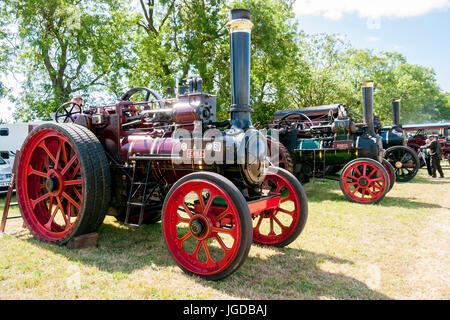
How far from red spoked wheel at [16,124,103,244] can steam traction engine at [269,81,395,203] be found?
14.5 ft

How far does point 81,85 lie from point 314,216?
1358cm

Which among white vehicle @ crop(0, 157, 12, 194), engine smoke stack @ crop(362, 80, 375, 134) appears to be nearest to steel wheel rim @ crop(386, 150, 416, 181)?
engine smoke stack @ crop(362, 80, 375, 134)

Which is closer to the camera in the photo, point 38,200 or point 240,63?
point 240,63

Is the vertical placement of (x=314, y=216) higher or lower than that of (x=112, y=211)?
lower

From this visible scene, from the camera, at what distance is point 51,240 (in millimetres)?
3910

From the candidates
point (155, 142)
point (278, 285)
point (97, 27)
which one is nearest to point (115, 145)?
point (155, 142)

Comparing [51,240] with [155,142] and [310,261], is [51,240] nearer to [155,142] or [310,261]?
[155,142]

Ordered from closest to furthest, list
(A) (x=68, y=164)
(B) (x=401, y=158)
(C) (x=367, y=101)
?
1. (A) (x=68, y=164)
2. (C) (x=367, y=101)
3. (B) (x=401, y=158)

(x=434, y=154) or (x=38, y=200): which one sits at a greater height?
(x=434, y=154)

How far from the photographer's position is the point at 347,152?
25.1 feet

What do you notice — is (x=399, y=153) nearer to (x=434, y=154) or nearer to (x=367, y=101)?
(x=434, y=154)

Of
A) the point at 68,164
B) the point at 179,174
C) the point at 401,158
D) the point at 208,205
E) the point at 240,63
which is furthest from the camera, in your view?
the point at 401,158

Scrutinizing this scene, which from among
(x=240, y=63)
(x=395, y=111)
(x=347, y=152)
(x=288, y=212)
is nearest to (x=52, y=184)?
(x=240, y=63)

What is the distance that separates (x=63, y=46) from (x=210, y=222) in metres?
13.9
